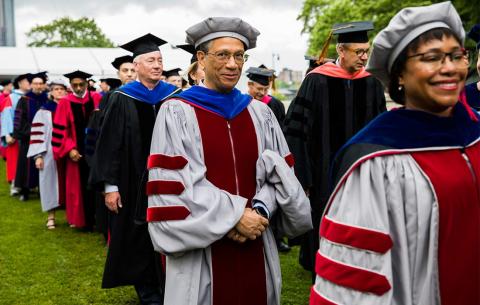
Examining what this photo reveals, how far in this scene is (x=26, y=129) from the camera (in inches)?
412

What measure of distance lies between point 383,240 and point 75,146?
6324 millimetres

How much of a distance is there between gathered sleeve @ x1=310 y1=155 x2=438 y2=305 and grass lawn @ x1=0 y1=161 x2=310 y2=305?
3.15 m

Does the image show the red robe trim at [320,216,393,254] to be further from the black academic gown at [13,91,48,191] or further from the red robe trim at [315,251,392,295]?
the black academic gown at [13,91,48,191]

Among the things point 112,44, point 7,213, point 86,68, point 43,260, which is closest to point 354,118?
point 43,260

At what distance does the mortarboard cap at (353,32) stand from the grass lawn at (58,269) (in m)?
2.14

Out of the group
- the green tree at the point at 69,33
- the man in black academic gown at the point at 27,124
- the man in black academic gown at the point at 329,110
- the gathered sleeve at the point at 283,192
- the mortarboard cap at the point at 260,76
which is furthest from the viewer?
the green tree at the point at 69,33

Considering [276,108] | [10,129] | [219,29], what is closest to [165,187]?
[219,29]

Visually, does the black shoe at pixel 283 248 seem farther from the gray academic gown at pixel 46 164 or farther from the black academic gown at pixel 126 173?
the gray academic gown at pixel 46 164

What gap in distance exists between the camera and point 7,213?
942 centimetres

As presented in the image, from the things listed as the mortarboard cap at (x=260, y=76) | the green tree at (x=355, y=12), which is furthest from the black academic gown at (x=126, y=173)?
the green tree at (x=355, y=12)

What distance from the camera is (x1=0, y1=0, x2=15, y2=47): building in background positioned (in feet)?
103

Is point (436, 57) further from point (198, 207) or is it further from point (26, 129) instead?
point (26, 129)

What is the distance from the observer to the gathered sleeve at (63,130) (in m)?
7.57

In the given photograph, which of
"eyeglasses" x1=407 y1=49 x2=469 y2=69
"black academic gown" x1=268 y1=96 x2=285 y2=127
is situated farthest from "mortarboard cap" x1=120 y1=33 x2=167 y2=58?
"eyeglasses" x1=407 y1=49 x2=469 y2=69
